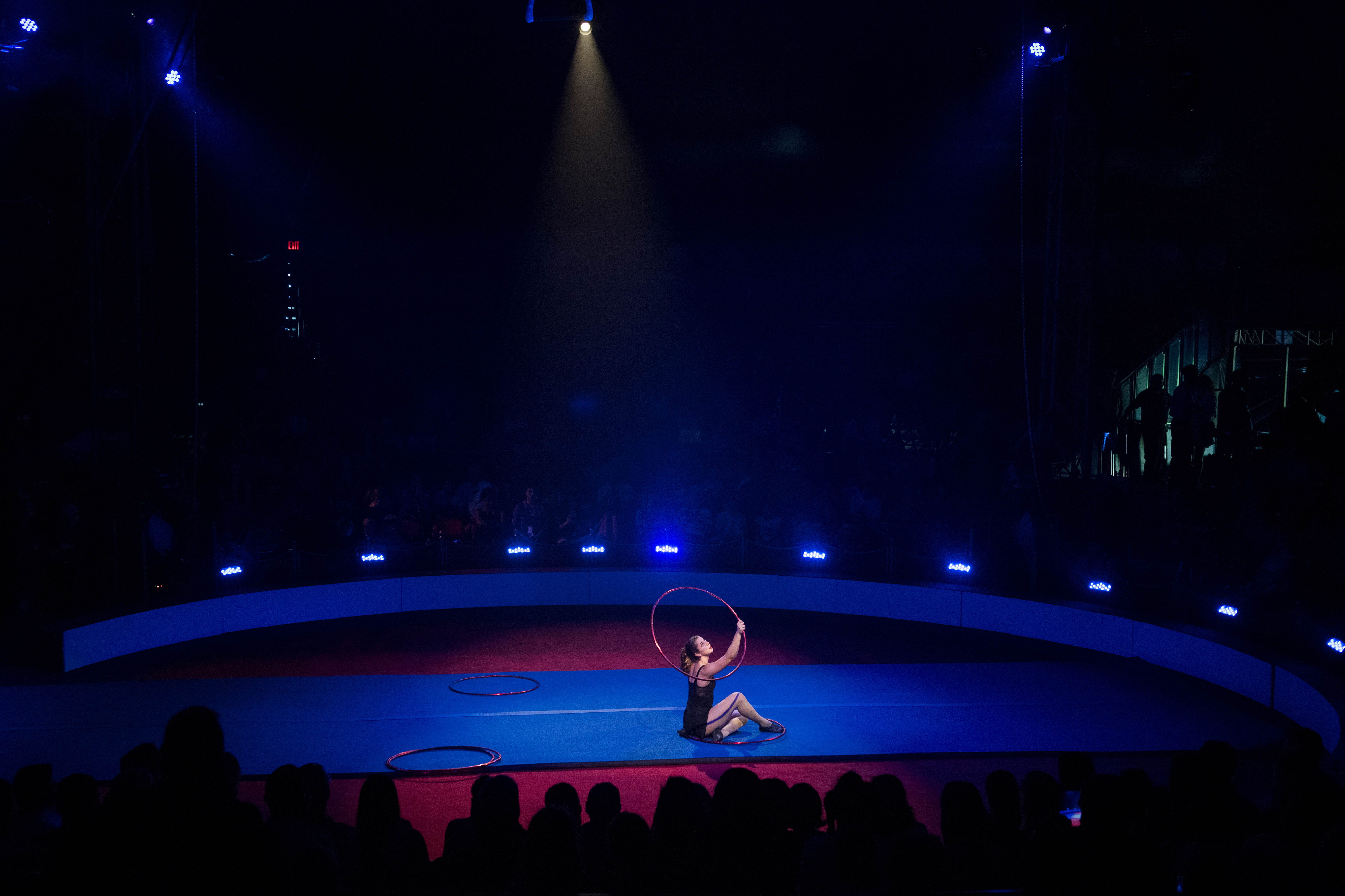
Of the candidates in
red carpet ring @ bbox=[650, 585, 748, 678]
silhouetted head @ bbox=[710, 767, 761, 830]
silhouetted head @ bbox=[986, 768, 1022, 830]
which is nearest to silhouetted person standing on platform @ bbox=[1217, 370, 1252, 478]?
red carpet ring @ bbox=[650, 585, 748, 678]

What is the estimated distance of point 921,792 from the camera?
28.3 feet

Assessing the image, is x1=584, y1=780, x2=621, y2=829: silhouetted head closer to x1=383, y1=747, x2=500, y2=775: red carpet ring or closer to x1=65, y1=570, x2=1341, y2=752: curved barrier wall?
x1=383, y1=747, x2=500, y2=775: red carpet ring

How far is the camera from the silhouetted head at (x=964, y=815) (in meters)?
4.89

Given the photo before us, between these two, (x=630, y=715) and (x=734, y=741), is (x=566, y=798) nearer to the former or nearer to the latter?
(x=734, y=741)

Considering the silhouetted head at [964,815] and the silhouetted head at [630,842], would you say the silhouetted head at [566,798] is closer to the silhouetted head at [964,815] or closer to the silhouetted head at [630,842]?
the silhouetted head at [630,842]

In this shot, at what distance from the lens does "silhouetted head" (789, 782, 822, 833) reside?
528 cm

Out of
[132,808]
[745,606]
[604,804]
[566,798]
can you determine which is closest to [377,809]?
[566,798]

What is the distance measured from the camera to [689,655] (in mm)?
9930

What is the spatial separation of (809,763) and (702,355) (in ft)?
52.6

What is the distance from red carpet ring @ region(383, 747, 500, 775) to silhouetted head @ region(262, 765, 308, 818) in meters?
4.05

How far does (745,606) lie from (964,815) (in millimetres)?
12442

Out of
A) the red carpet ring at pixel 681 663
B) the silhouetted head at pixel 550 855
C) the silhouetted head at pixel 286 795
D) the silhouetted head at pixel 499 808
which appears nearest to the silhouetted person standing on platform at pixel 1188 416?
the red carpet ring at pixel 681 663

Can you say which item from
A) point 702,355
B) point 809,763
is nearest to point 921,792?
point 809,763

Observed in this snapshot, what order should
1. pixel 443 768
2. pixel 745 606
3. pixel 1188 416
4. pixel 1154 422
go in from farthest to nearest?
pixel 745 606 < pixel 1154 422 < pixel 1188 416 < pixel 443 768
